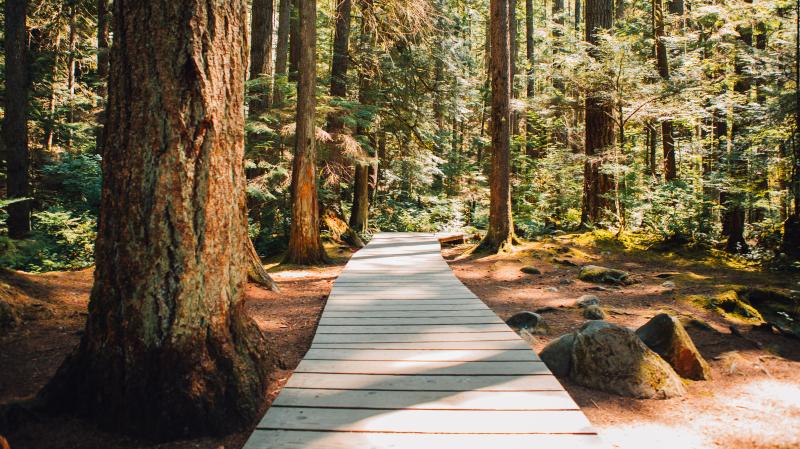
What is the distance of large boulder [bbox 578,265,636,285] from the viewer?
7570 mm

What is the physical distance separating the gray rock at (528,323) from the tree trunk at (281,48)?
7.65 meters

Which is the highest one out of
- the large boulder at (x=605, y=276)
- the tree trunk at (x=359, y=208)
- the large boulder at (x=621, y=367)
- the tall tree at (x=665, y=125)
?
the tall tree at (x=665, y=125)

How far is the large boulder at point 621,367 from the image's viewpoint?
3.61 m

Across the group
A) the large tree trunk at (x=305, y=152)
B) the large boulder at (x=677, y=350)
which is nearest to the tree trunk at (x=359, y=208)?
the large tree trunk at (x=305, y=152)

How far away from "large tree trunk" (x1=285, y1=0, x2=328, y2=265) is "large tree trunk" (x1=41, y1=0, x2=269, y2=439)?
242 inches

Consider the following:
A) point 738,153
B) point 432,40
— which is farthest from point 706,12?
point 432,40

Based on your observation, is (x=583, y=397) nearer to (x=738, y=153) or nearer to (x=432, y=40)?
(x=738, y=153)

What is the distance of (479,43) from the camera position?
3177 cm

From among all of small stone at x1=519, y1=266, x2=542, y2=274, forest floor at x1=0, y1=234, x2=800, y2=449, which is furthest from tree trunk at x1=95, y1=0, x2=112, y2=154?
small stone at x1=519, y1=266, x2=542, y2=274

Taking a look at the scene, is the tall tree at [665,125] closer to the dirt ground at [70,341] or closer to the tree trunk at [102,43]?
the dirt ground at [70,341]

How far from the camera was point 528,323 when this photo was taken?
16.8 feet

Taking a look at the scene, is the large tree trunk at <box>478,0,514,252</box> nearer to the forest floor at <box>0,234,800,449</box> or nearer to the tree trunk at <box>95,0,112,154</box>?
the forest floor at <box>0,234,800,449</box>

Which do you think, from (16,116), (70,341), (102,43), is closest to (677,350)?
(70,341)

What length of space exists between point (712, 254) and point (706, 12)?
5.02 metres
